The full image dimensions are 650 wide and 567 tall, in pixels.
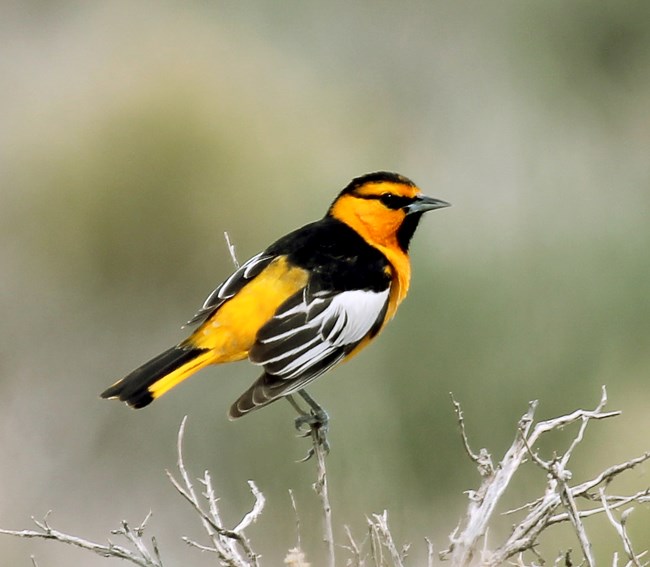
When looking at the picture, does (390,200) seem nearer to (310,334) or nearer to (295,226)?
(310,334)

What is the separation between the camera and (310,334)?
13.8 feet

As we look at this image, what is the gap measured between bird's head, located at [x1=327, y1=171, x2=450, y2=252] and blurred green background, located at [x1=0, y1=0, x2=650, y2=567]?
3.54 feet

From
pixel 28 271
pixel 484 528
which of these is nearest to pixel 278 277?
pixel 484 528

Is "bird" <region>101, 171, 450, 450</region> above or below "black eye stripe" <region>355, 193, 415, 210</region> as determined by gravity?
below

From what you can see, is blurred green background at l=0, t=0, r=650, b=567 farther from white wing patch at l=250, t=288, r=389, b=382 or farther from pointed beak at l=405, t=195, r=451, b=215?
pointed beak at l=405, t=195, r=451, b=215

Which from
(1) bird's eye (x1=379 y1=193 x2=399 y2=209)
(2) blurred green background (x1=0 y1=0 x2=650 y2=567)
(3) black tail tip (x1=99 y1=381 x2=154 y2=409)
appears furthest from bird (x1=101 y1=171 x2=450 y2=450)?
(2) blurred green background (x1=0 y1=0 x2=650 y2=567)

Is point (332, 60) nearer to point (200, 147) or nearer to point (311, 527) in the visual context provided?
point (200, 147)

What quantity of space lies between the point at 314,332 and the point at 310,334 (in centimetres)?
2

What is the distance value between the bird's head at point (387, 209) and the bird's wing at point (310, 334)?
40cm

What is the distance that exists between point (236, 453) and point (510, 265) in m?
2.46

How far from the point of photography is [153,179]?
9.35 m

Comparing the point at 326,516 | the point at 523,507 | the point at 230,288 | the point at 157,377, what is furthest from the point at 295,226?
the point at 523,507

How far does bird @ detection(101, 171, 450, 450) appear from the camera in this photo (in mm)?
4031

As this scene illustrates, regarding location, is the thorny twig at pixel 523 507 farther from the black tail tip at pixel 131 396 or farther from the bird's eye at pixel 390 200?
the bird's eye at pixel 390 200
